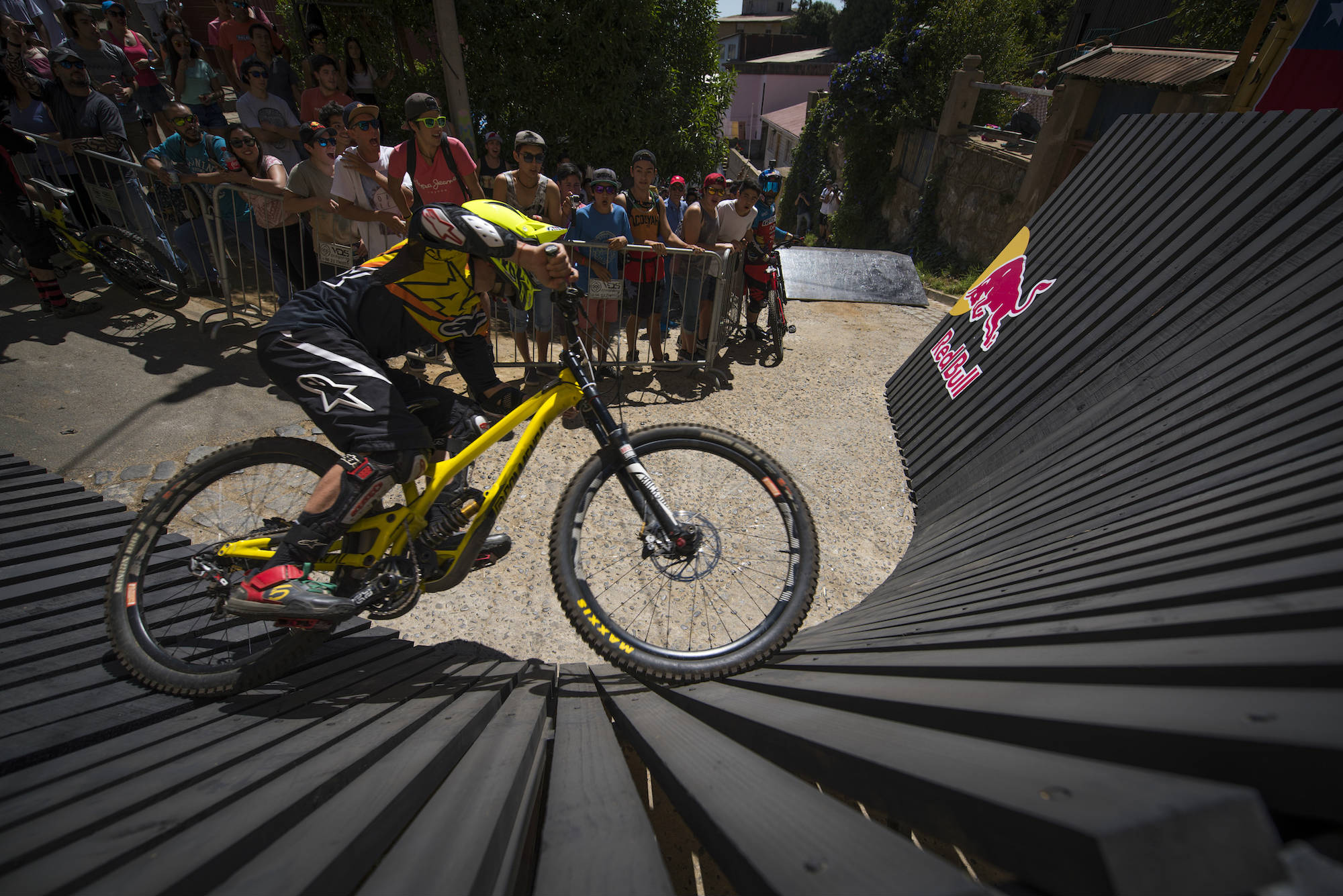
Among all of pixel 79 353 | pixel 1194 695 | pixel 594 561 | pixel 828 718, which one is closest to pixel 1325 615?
pixel 1194 695

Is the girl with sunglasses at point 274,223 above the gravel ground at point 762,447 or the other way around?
above

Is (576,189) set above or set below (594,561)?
above

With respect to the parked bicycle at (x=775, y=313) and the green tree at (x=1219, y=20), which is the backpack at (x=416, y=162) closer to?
the parked bicycle at (x=775, y=313)

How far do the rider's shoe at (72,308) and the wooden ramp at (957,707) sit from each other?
4151 millimetres

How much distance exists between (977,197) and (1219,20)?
16.3ft

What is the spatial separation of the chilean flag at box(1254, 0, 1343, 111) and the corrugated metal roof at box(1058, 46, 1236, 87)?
2.49 meters

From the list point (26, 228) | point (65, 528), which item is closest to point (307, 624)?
point (65, 528)

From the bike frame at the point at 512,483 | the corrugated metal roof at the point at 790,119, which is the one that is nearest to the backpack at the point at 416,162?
the bike frame at the point at 512,483

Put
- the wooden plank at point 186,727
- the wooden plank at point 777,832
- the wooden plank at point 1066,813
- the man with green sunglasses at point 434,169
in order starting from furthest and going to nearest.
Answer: the man with green sunglasses at point 434,169 < the wooden plank at point 186,727 < the wooden plank at point 777,832 < the wooden plank at point 1066,813

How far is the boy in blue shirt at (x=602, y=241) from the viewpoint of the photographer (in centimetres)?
620

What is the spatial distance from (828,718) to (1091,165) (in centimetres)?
545

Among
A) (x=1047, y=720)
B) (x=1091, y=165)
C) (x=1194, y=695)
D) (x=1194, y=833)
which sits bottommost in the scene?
(x=1047, y=720)

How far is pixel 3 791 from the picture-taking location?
4.67ft

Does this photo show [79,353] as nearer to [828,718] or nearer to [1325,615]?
[828,718]
